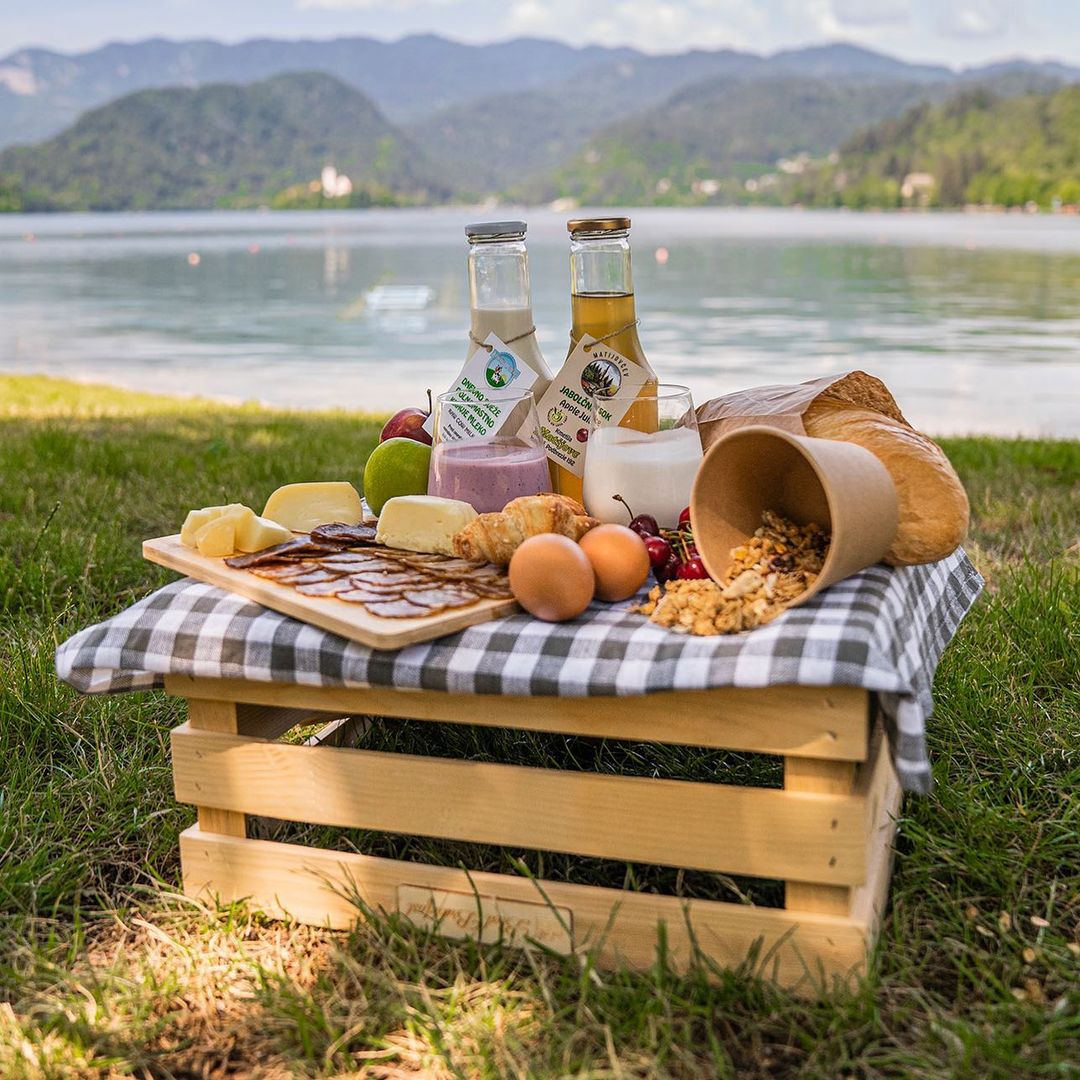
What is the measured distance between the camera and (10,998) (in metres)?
1.72

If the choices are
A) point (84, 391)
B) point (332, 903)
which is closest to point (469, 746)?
point (332, 903)

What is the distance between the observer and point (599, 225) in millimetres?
2010

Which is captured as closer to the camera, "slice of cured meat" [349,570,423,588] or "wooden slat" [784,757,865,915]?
"wooden slat" [784,757,865,915]

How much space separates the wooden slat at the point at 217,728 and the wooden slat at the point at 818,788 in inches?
34.4

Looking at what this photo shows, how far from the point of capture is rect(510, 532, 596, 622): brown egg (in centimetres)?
164

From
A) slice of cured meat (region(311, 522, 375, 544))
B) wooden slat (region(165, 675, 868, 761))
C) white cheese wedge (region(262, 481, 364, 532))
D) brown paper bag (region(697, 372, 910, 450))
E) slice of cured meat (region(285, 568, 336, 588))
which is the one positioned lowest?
wooden slat (region(165, 675, 868, 761))

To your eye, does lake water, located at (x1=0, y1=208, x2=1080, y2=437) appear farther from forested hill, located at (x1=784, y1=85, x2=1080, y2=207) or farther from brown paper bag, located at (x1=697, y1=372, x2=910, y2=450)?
forested hill, located at (x1=784, y1=85, x2=1080, y2=207)

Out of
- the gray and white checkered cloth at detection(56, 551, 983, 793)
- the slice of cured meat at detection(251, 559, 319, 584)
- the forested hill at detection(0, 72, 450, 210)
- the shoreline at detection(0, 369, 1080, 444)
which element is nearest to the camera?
the gray and white checkered cloth at detection(56, 551, 983, 793)

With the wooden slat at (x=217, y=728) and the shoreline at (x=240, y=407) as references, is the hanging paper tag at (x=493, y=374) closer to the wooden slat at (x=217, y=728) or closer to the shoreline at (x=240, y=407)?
the wooden slat at (x=217, y=728)

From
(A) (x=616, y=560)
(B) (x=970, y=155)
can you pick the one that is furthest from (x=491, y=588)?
(B) (x=970, y=155)

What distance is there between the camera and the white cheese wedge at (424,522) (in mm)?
1917

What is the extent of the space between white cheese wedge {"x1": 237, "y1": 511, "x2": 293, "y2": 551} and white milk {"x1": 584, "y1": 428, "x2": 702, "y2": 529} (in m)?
0.56

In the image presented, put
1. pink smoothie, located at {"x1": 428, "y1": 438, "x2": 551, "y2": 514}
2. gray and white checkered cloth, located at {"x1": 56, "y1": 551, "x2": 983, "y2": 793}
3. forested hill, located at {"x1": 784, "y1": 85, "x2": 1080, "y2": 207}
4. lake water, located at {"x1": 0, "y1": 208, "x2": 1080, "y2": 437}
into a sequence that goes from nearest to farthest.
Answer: gray and white checkered cloth, located at {"x1": 56, "y1": 551, "x2": 983, "y2": 793} < pink smoothie, located at {"x1": 428, "y1": 438, "x2": 551, "y2": 514} < lake water, located at {"x1": 0, "y1": 208, "x2": 1080, "y2": 437} < forested hill, located at {"x1": 784, "y1": 85, "x2": 1080, "y2": 207}

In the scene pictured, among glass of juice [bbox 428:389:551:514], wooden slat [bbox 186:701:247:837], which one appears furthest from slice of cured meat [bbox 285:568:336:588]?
glass of juice [bbox 428:389:551:514]
